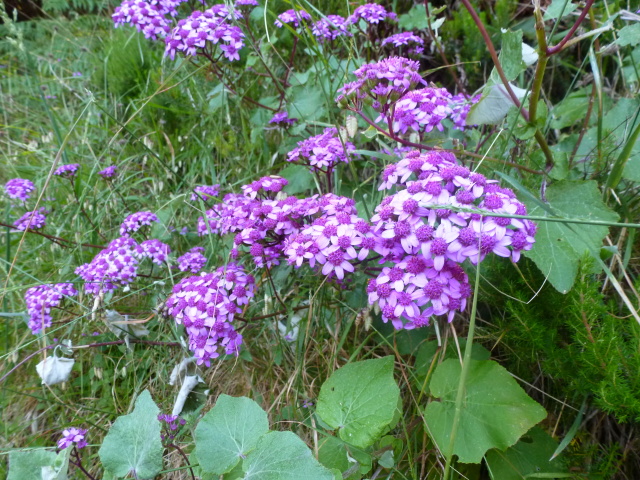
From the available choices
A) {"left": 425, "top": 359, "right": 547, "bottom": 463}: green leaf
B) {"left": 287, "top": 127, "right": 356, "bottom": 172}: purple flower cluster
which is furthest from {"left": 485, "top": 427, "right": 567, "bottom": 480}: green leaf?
{"left": 287, "top": 127, "right": 356, "bottom": 172}: purple flower cluster

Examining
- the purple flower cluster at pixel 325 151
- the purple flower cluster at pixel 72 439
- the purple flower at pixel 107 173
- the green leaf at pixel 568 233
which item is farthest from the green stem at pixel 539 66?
the purple flower at pixel 107 173

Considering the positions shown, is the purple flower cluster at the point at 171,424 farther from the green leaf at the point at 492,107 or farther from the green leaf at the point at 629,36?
the green leaf at the point at 629,36

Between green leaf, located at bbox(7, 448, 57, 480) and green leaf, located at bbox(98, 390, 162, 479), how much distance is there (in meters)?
0.11

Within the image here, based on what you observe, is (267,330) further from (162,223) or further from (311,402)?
(162,223)

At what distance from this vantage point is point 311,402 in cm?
155

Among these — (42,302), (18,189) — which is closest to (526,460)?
(42,302)

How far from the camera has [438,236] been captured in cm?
105

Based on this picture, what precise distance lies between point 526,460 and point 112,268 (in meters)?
1.36

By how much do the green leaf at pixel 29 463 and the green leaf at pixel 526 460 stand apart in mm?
1018

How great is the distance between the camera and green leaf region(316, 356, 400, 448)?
111 cm

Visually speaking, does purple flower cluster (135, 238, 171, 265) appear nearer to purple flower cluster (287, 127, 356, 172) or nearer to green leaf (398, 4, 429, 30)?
purple flower cluster (287, 127, 356, 172)

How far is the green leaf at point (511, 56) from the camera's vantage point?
4.01 ft

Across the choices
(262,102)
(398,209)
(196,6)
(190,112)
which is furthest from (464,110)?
(196,6)

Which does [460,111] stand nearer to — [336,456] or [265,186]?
[265,186]
